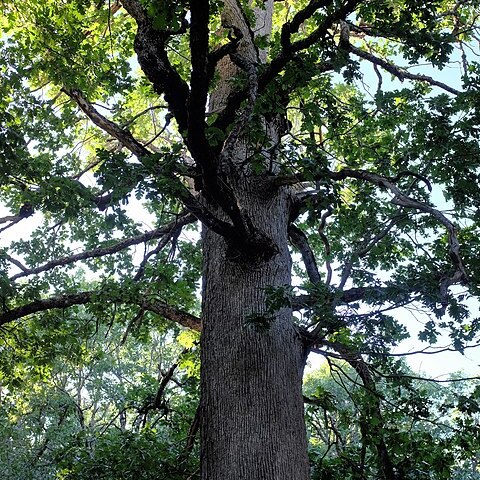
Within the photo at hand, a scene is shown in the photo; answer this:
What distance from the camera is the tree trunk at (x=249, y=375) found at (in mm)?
2590

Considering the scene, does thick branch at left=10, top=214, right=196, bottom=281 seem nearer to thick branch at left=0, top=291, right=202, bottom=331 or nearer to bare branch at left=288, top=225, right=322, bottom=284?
thick branch at left=0, top=291, right=202, bottom=331

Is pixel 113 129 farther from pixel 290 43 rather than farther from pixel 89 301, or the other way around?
pixel 89 301

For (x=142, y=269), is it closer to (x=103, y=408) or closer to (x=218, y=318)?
(x=218, y=318)

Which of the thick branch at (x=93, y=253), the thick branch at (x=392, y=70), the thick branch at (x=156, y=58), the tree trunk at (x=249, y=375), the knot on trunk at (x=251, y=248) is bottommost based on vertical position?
the tree trunk at (x=249, y=375)

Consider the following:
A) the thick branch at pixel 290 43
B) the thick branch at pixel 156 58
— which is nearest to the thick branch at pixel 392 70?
the thick branch at pixel 290 43

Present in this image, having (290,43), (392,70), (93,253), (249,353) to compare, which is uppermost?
(392,70)

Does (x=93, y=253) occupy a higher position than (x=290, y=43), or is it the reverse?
(x=290, y=43)

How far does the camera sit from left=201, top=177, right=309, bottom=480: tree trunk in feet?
8.50

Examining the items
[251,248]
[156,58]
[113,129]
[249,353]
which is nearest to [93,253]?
[113,129]

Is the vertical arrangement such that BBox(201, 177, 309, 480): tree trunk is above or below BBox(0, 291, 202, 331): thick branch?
below

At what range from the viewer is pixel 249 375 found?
283cm

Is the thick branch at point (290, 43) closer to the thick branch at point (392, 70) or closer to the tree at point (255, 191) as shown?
the tree at point (255, 191)

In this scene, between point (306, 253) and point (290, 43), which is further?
point (306, 253)

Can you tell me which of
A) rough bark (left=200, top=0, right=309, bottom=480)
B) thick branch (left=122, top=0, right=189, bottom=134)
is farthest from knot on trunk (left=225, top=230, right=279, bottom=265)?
thick branch (left=122, top=0, right=189, bottom=134)
